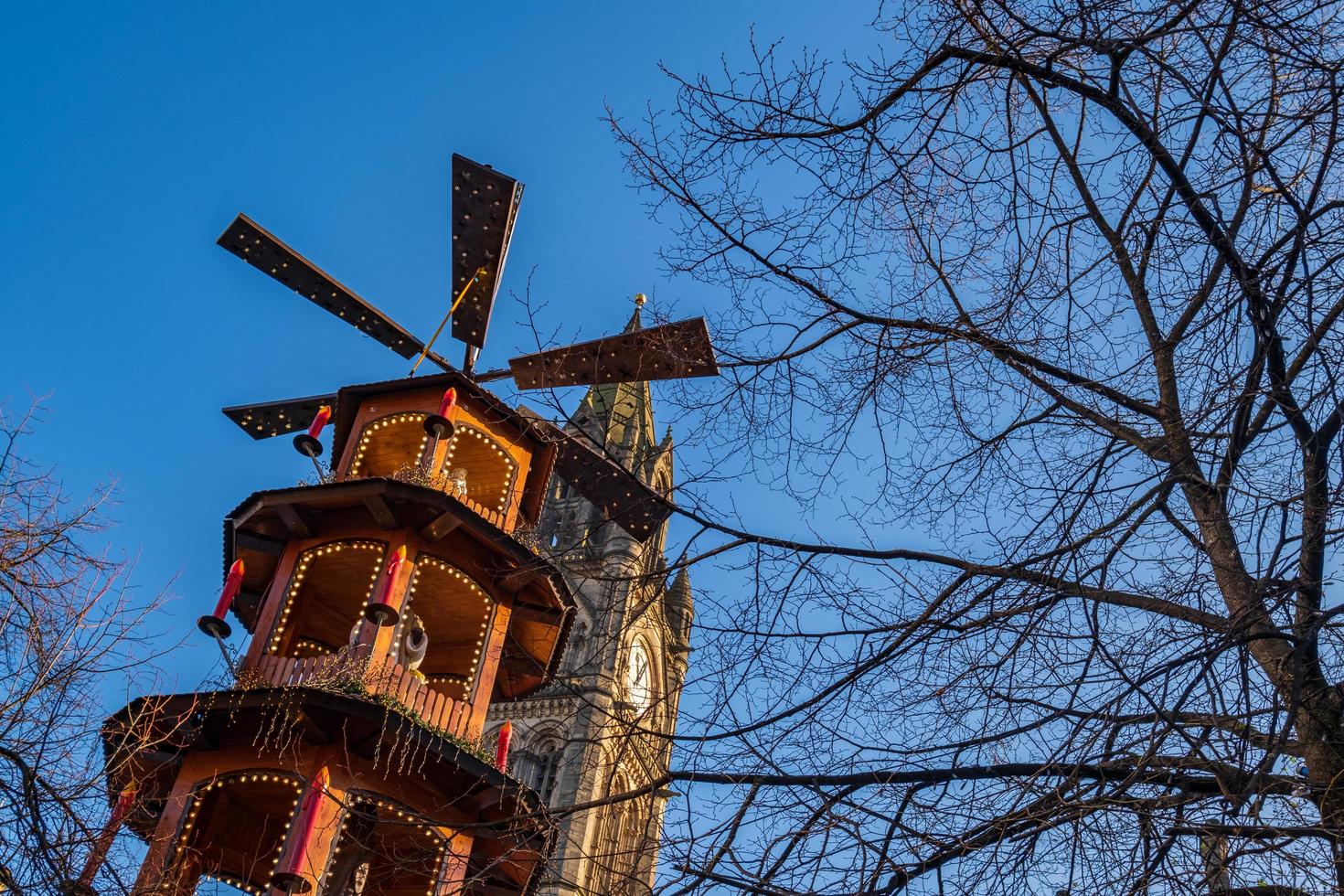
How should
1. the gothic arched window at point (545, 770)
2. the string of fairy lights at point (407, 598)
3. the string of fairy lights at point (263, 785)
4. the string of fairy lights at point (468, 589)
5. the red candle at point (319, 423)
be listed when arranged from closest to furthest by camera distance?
the string of fairy lights at point (263, 785) < the string of fairy lights at point (407, 598) < the string of fairy lights at point (468, 589) < the red candle at point (319, 423) < the gothic arched window at point (545, 770)

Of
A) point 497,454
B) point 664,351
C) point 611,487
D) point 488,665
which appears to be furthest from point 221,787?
point 664,351

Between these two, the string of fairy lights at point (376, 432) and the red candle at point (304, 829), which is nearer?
the red candle at point (304, 829)

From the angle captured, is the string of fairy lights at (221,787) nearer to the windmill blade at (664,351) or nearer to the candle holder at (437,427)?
the candle holder at (437,427)

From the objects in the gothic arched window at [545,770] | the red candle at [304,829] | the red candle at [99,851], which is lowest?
the red candle at [99,851]

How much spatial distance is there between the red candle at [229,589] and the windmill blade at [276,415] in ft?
14.9

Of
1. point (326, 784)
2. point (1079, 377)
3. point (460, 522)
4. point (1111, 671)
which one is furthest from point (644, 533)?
point (1111, 671)

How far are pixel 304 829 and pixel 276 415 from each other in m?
8.29

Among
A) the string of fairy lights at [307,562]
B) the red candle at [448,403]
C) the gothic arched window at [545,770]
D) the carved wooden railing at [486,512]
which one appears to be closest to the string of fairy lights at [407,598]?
the string of fairy lights at [307,562]

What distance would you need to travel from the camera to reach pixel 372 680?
13227 millimetres

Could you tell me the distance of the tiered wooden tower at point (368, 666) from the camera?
41.0 feet

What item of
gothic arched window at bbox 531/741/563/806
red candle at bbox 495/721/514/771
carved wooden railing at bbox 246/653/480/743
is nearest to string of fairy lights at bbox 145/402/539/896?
carved wooden railing at bbox 246/653/480/743

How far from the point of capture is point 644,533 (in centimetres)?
1288

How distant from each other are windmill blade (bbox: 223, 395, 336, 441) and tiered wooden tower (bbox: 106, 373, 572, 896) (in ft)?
6.68

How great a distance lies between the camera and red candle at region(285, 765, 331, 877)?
1170 cm
